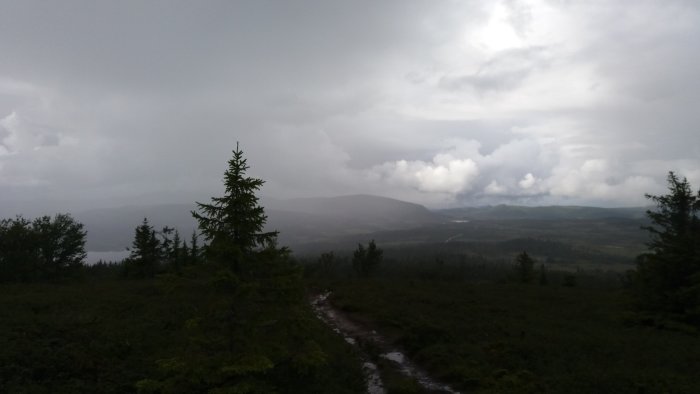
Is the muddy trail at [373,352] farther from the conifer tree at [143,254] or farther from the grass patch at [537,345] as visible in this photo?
the conifer tree at [143,254]

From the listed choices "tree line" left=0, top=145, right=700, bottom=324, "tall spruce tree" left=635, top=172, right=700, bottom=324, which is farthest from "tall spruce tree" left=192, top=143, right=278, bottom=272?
"tall spruce tree" left=635, top=172, right=700, bottom=324

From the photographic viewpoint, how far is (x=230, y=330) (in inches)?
417

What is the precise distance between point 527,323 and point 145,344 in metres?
26.4

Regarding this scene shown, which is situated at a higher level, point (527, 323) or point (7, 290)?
point (7, 290)

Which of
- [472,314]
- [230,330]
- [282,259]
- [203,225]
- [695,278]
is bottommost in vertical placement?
[472,314]

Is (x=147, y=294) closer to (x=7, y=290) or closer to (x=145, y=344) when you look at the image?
(x=7, y=290)

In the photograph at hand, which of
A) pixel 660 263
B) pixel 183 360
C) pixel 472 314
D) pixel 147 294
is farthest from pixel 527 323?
pixel 147 294

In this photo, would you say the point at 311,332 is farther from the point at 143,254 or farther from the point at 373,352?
the point at 143,254

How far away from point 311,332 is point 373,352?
1082 cm

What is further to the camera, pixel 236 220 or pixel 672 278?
pixel 672 278

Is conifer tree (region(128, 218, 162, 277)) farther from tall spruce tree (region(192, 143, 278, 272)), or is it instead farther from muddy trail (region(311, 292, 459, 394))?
tall spruce tree (region(192, 143, 278, 272))

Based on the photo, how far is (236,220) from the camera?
1081 centimetres

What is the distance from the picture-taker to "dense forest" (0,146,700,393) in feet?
34.6

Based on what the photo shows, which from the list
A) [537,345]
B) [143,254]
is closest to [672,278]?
[537,345]
